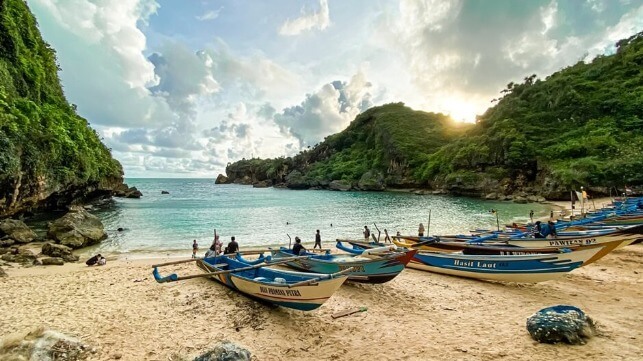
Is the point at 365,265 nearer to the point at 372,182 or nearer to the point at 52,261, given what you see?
the point at 52,261

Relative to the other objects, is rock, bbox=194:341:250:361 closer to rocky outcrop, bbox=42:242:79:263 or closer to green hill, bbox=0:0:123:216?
rocky outcrop, bbox=42:242:79:263

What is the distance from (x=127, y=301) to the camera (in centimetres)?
1109

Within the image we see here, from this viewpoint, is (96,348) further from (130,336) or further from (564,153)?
(564,153)

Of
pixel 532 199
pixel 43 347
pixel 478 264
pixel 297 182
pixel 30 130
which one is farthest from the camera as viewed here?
pixel 297 182

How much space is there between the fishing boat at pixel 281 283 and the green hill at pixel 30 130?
18121mm

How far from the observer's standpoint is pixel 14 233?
21453 millimetres

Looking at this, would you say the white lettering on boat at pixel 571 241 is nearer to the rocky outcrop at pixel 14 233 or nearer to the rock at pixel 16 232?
the rocky outcrop at pixel 14 233

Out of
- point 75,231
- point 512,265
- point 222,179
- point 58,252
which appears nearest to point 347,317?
point 512,265

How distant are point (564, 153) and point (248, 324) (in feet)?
223

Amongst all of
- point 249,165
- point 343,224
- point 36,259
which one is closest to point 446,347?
point 36,259

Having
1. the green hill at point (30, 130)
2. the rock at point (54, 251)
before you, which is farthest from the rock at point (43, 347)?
the green hill at point (30, 130)

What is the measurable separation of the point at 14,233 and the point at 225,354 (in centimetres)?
2398

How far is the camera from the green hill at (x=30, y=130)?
2086cm

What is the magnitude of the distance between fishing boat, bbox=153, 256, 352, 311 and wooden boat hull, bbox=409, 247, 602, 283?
7.05 meters
